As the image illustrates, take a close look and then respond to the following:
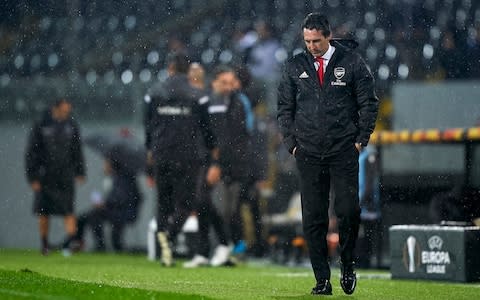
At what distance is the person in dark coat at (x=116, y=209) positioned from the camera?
55.7ft

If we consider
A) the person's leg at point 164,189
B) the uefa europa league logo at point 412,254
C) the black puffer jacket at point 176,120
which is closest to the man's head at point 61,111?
the black puffer jacket at point 176,120

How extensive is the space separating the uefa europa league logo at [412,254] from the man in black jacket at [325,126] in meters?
2.38

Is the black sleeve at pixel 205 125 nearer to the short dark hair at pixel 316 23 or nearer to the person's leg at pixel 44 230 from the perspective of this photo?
the person's leg at pixel 44 230

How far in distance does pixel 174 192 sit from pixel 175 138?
56cm

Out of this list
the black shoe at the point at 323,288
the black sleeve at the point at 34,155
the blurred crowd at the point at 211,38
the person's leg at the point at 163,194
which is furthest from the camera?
the blurred crowd at the point at 211,38

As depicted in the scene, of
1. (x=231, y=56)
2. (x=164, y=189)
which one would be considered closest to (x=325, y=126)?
(x=164, y=189)

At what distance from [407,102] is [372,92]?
231 inches

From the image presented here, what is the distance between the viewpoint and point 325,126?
8.70 metres

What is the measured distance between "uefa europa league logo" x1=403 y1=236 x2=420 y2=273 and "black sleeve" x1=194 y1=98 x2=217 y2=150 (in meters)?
2.80

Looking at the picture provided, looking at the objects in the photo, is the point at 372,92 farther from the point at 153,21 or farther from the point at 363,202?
the point at 153,21

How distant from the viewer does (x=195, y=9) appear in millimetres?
20625

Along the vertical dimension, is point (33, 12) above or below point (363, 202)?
above

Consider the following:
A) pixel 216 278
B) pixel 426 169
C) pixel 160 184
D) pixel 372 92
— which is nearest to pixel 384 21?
pixel 426 169

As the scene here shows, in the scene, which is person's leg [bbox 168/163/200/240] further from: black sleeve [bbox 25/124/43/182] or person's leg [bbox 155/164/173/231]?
black sleeve [bbox 25/124/43/182]
